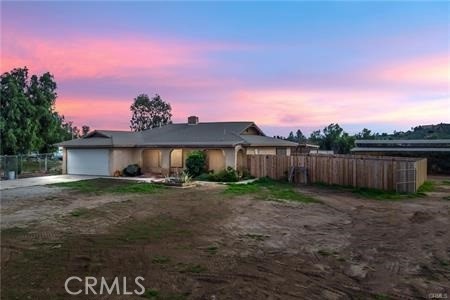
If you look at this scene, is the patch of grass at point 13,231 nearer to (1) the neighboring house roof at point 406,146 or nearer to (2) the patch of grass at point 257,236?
(2) the patch of grass at point 257,236

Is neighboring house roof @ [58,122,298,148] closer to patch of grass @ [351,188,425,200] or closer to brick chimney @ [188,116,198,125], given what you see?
brick chimney @ [188,116,198,125]

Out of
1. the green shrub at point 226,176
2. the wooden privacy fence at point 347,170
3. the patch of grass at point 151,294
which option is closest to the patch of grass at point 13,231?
the patch of grass at point 151,294

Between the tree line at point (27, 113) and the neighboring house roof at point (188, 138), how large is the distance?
4.59 metres

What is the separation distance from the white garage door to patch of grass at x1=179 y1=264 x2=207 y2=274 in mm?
20741

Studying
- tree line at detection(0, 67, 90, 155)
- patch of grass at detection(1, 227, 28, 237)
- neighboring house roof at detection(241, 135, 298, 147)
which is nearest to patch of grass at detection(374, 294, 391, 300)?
patch of grass at detection(1, 227, 28, 237)

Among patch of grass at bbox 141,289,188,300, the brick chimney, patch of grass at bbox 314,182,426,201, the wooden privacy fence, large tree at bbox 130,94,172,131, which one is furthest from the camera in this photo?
large tree at bbox 130,94,172,131

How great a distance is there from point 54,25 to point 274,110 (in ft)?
91.4

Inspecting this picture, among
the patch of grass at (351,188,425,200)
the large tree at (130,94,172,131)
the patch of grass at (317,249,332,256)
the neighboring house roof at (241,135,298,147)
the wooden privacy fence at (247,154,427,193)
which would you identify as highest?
the large tree at (130,94,172,131)

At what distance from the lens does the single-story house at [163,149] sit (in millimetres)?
25234

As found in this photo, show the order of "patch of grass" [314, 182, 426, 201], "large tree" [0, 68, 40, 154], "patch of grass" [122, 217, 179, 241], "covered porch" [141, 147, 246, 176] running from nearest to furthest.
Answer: "patch of grass" [122, 217, 179, 241] → "patch of grass" [314, 182, 426, 201] → "covered porch" [141, 147, 246, 176] → "large tree" [0, 68, 40, 154]

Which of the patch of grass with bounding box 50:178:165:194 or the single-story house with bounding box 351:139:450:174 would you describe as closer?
the patch of grass with bounding box 50:178:165:194

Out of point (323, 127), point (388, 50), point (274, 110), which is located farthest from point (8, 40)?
point (323, 127)

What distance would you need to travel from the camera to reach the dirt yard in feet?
20.3

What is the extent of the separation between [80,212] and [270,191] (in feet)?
30.2
